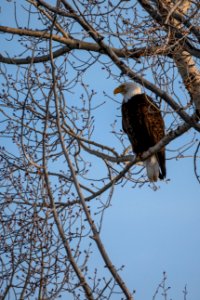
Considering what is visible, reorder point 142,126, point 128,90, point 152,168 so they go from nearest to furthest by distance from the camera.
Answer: point 152,168
point 142,126
point 128,90

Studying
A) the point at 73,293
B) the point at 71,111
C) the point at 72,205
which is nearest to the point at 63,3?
the point at 71,111

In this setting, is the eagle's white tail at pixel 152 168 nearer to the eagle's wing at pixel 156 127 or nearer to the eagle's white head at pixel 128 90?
the eagle's wing at pixel 156 127

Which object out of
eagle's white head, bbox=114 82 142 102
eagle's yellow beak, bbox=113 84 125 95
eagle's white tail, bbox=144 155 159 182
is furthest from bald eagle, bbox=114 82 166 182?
eagle's yellow beak, bbox=113 84 125 95

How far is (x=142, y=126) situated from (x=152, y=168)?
0.49 metres

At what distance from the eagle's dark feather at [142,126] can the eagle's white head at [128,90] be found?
19 cm

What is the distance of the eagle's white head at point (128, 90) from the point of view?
8086mm

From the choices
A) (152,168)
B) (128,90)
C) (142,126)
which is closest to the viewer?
(152,168)

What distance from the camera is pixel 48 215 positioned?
5.20m

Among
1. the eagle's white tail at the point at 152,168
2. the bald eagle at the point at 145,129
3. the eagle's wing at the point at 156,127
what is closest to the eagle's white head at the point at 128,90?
the bald eagle at the point at 145,129

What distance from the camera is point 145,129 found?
771 cm

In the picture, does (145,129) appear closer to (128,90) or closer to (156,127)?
(156,127)

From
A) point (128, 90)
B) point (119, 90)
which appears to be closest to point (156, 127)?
point (128, 90)

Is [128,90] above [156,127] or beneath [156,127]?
above

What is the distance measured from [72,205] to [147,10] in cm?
190
